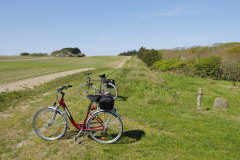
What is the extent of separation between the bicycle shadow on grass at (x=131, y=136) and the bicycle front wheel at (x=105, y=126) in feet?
0.65

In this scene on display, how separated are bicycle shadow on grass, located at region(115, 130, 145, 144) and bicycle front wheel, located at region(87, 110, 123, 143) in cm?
20

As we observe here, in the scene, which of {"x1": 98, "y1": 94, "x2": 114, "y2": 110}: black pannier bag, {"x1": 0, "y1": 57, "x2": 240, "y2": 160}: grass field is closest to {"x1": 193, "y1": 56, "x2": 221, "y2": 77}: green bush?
{"x1": 0, "y1": 57, "x2": 240, "y2": 160}: grass field

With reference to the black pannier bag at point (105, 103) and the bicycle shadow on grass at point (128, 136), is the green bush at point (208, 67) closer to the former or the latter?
the bicycle shadow on grass at point (128, 136)

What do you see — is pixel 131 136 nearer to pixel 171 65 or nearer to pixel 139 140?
pixel 139 140

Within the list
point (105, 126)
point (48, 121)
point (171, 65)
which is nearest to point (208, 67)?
point (171, 65)

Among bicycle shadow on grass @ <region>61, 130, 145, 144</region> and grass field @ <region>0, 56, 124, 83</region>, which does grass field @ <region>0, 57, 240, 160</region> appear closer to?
bicycle shadow on grass @ <region>61, 130, 145, 144</region>

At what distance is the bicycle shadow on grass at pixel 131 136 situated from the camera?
5.24 metres

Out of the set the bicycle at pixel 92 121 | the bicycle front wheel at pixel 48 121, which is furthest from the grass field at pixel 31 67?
the bicycle at pixel 92 121

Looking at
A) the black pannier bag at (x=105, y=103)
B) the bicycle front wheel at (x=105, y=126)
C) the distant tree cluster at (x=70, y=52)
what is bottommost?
the bicycle front wheel at (x=105, y=126)

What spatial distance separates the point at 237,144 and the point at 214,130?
1059 mm

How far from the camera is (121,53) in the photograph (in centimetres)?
12900

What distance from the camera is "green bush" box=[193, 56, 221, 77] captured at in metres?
29.2

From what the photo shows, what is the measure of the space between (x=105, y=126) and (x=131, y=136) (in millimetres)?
901

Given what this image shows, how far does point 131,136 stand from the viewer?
5.58 meters
